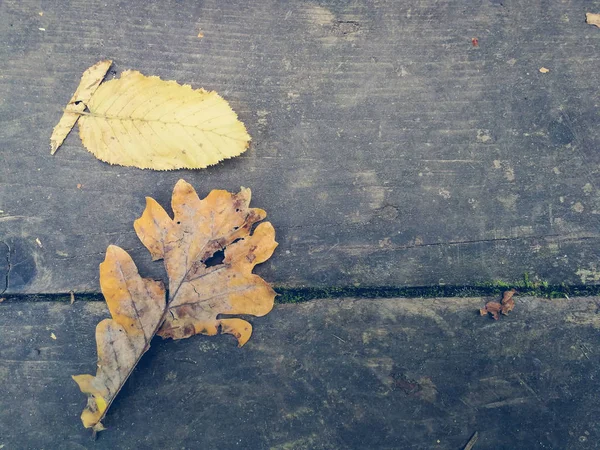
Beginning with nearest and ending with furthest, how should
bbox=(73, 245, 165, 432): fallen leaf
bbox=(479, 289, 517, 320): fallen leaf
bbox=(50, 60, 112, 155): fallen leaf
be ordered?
bbox=(73, 245, 165, 432): fallen leaf
bbox=(479, 289, 517, 320): fallen leaf
bbox=(50, 60, 112, 155): fallen leaf

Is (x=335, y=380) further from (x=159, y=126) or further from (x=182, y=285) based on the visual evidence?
(x=159, y=126)

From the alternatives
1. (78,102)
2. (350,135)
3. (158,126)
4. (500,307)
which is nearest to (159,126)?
(158,126)

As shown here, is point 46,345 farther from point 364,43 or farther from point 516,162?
point 516,162

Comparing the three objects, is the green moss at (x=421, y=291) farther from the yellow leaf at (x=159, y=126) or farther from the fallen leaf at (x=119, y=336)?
the yellow leaf at (x=159, y=126)

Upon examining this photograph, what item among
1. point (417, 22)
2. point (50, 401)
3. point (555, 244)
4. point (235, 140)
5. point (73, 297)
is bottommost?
point (50, 401)

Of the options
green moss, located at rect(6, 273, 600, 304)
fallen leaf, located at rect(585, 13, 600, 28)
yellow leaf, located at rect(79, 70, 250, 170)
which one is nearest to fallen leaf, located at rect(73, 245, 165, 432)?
green moss, located at rect(6, 273, 600, 304)

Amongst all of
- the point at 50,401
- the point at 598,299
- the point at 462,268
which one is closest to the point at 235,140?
the point at 462,268

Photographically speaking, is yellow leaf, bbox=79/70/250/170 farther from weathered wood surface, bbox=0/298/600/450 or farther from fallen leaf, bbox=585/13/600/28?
fallen leaf, bbox=585/13/600/28
